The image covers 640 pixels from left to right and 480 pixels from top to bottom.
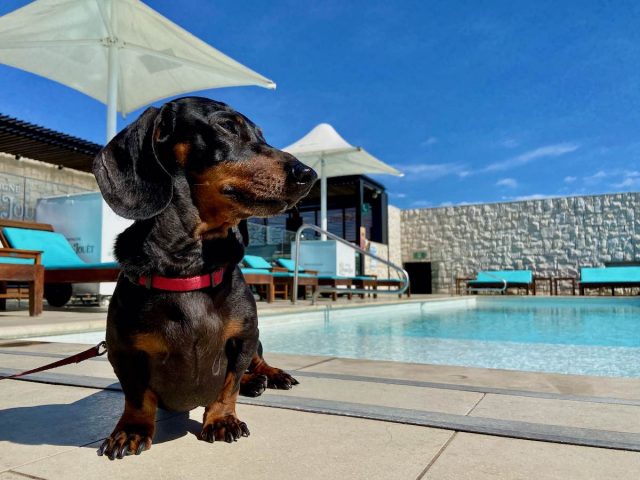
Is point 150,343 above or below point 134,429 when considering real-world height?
above

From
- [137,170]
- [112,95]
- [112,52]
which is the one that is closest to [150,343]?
[137,170]

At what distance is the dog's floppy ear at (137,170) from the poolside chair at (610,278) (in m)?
17.1

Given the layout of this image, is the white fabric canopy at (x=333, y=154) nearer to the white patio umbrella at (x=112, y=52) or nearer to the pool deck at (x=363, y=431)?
the white patio umbrella at (x=112, y=52)

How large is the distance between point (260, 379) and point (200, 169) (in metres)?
0.91

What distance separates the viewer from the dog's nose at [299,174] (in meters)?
1.24

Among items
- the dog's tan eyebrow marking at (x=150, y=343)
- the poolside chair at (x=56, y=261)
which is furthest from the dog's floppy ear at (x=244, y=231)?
the poolside chair at (x=56, y=261)

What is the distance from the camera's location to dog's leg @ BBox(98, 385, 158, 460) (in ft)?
3.76

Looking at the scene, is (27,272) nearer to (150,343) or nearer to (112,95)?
(112,95)

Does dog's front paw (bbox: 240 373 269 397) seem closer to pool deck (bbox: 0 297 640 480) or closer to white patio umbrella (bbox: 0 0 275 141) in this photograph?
pool deck (bbox: 0 297 640 480)

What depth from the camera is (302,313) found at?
6.47 m

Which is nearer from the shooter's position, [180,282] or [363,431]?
[180,282]

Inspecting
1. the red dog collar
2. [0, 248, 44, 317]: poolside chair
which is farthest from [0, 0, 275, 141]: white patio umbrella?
the red dog collar

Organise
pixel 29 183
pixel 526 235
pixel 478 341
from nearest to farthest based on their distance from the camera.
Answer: pixel 478 341 → pixel 29 183 → pixel 526 235

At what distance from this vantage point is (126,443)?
3.79ft
